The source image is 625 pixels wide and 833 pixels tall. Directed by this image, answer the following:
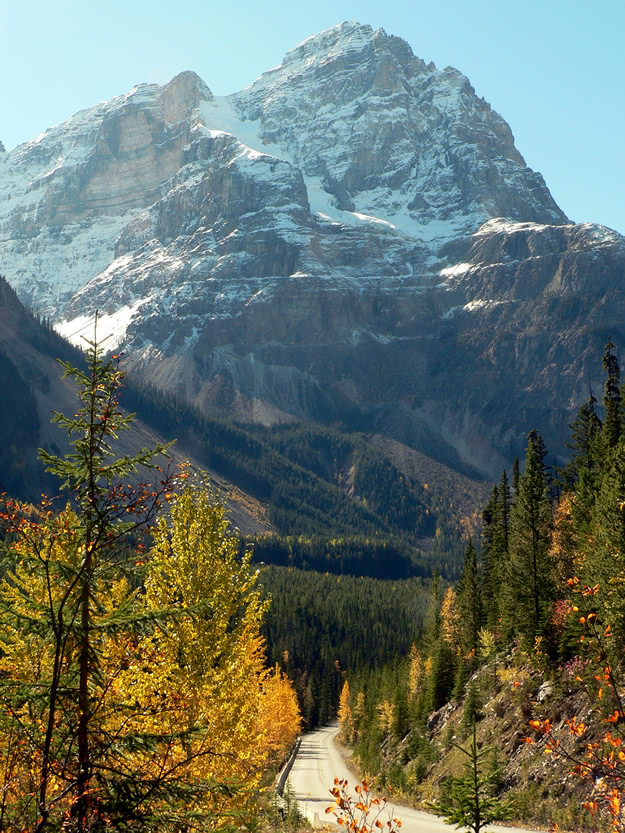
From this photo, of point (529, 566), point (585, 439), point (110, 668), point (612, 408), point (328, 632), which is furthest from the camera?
point (328, 632)

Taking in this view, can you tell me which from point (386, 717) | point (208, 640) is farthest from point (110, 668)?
point (386, 717)

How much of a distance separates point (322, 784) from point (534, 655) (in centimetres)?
2785

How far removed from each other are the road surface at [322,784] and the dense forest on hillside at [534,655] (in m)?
2.72

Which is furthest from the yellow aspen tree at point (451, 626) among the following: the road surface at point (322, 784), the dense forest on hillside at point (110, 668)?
the dense forest on hillside at point (110, 668)

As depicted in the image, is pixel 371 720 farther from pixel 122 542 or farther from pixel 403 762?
pixel 122 542

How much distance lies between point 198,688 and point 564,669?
92.6 ft

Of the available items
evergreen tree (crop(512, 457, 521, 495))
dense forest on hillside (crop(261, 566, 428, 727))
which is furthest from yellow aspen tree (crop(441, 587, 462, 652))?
dense forest on hillside (crop(261, 566, 428, 727))

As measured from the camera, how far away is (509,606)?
156ft

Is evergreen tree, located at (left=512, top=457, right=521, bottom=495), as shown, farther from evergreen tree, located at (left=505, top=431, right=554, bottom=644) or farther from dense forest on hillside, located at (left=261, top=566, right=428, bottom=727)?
dense forest on hillside, located at (left=261, top=566, right=428, bottom=727)

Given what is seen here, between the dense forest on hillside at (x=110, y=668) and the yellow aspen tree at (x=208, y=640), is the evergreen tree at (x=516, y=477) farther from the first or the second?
the dense forest on hillside at (x=110, y=668)

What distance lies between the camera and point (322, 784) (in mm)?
60781

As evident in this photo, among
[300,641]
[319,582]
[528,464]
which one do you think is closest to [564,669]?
[528,464]

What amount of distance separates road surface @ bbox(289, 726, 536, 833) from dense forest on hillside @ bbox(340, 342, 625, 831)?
2.72 m

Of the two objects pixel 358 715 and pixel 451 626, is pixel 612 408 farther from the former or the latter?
pixel 358 715
